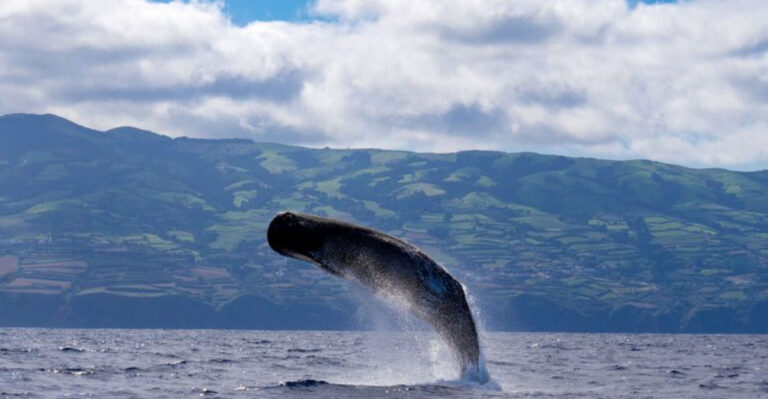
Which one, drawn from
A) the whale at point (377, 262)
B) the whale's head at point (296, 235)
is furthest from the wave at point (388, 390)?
the whale's head at point (296, 235)

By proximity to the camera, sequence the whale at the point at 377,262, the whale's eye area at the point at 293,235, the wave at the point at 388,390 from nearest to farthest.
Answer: the whale's eye area at the point at 293,235 → the whale at the point at 377,262 → the wave at the point at 388,390

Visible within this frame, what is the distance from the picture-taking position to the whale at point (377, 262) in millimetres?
23094

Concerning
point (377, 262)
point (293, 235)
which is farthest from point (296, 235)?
point (377, 262)

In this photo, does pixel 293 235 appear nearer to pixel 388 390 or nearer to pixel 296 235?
pixel 296 235

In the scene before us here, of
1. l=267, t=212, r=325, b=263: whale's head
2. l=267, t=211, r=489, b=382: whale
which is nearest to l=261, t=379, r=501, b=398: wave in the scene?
l=267, t=211, r=489, b=382: whale

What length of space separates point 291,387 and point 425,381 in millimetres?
3788

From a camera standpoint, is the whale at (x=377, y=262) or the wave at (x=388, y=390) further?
the wave at (x=388, y=390)

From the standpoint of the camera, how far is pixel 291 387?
2950 cm

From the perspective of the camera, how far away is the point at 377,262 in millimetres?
23906

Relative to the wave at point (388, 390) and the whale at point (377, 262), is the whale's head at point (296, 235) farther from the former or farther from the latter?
the wave at point (388, 390)

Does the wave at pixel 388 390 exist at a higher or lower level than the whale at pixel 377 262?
lower

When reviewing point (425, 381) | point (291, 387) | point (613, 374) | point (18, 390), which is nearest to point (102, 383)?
point (18, 390)

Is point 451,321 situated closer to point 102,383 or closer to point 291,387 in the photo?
point 291,387

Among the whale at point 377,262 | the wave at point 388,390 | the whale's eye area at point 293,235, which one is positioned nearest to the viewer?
the whale's eye area at point 293,235
